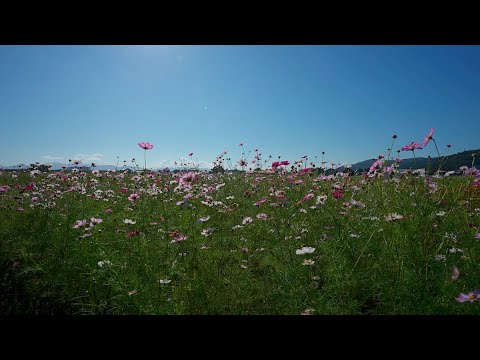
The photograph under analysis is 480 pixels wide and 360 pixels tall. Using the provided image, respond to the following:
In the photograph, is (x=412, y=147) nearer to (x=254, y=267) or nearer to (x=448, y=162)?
(x=448, y=162)

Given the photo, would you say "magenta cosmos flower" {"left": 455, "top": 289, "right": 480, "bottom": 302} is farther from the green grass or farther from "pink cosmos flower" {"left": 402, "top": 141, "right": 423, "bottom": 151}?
"pink cosmos flower" {"left": 402, "top": 141, "right": 423, "bottom": 151}

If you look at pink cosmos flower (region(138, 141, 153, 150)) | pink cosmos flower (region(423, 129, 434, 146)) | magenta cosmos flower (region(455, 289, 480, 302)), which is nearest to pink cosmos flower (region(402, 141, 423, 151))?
pink cosmos flower (region(423, 129, 434, 146))

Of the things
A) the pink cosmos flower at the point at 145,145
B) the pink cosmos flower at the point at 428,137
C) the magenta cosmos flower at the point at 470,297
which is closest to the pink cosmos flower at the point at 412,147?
the pink cosmos flower at the point at 428,137

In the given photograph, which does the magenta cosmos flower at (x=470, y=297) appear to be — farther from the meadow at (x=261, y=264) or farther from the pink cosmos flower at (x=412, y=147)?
the pink cosmos flower at (x=412, y=147)

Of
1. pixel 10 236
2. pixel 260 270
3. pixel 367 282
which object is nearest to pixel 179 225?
pixel 260 270

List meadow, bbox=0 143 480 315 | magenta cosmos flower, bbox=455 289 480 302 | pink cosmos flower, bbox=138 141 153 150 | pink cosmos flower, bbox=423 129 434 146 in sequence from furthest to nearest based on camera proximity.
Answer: pink cosmos flower, bbox=138 141 153 150 → pink cosmos flower, bbox=423 129 434 146 → meadow, bbox=0 143 480 315 → magenta cosmos flower, bbox=455 289 480 302

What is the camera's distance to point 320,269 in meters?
2.30

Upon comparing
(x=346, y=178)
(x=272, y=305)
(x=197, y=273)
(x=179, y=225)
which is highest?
(x=346, y=178)

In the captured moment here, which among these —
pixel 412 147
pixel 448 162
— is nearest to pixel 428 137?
pixel 412 147

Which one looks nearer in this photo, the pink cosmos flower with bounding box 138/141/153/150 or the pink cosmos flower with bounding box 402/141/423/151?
the pink cosmos flower with bounding box 402/141/423/151
